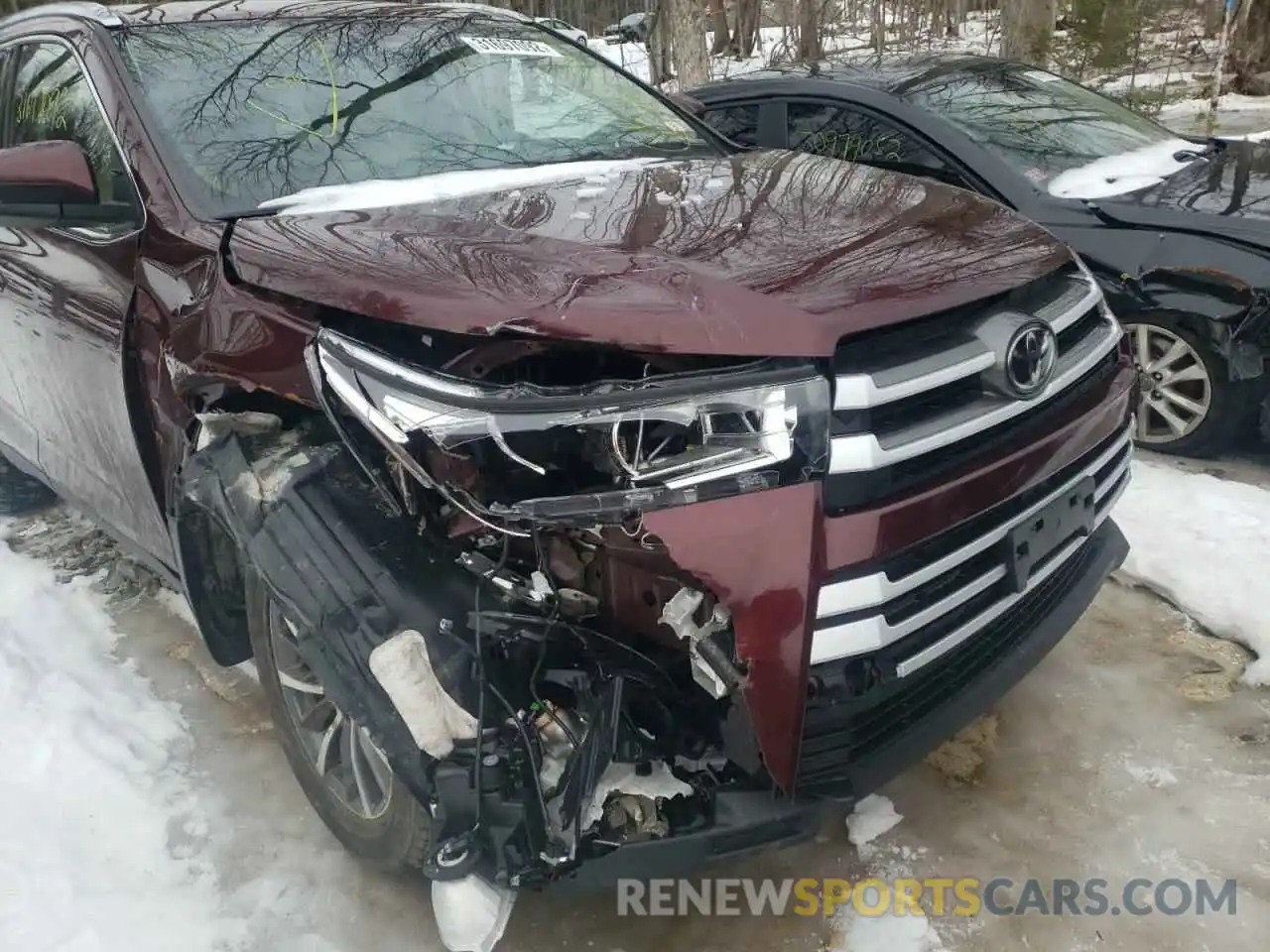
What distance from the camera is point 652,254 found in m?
1.92

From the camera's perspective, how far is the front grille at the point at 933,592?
171cm

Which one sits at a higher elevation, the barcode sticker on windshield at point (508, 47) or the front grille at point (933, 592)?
the barcode sticker on windshield at point (508, 47)

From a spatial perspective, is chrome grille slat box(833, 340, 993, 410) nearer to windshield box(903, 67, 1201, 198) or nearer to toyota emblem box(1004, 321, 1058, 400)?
toyota emblem box(1004, 321, 1058, 400)

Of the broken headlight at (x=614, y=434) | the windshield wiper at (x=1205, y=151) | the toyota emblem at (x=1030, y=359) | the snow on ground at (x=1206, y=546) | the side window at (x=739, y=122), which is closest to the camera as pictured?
the broken headlight at (x=614, y=434)

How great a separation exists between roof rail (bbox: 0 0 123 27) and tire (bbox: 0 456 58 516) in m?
1.95

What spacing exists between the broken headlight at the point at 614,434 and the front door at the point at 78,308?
4.10 feet

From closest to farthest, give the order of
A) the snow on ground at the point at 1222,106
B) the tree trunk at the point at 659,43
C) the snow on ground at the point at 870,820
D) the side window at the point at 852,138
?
1. the snow on ground at the point at 870,820
2. the side window at the point at 852,138
3. the tree trunk at the point at 659,43
4. the snow on ground at the point at 1222,106

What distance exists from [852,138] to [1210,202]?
1.58 m

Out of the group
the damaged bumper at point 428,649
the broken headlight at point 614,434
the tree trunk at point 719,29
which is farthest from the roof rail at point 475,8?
the tree trunk at point 719,29

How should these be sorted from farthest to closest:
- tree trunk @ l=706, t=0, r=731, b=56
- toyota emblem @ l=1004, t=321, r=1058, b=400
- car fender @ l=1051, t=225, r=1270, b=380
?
tree trunk @ l=706, t=0, r=731, b=56
car fender @ l=1051, t=225, r=1270, b=380
toyota emblem @ l=1004, t=321, r=1058, b=400

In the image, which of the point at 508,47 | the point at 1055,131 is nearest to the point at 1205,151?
the point at 1055,131

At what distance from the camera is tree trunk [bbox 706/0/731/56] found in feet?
71.0

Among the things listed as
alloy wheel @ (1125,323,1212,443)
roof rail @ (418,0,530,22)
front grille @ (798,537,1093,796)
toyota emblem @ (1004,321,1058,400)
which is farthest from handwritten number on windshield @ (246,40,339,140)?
alloy wheel @ (1125,323,1212,443)

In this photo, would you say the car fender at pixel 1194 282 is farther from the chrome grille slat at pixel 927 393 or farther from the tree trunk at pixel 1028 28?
the tree trunk at pixel 1028 28
